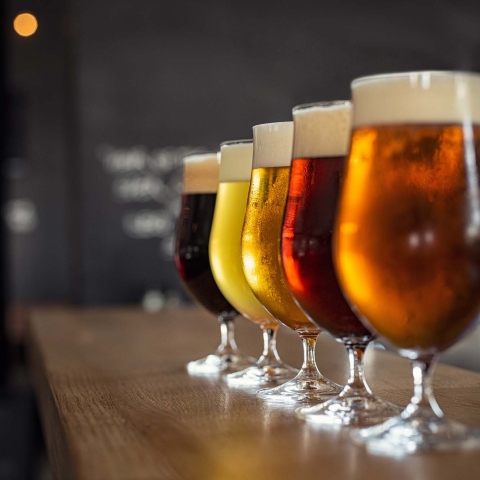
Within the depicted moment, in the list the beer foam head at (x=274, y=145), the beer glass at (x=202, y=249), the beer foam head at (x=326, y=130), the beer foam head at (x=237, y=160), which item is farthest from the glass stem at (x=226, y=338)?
the beer foam head at (x=326, y=130)

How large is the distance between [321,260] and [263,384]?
0.25 metres

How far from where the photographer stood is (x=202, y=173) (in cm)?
126

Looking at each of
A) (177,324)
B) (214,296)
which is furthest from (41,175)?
(214,296)

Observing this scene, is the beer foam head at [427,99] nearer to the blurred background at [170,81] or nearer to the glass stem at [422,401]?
the glass stem at [422,401]

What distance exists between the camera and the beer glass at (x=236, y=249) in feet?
3.56

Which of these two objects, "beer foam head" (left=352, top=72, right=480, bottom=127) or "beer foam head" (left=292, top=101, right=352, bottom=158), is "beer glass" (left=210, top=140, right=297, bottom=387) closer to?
"beer foam head" (left=292, top=101, right=352, bottom=158)

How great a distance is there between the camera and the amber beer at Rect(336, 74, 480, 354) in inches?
26.3

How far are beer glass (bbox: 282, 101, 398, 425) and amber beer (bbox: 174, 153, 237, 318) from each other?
15.0 inches

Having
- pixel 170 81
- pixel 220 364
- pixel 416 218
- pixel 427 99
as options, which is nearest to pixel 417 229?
pixel 416 218

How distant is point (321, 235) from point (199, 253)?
43cm

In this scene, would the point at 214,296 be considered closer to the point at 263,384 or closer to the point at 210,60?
the point at 263,384

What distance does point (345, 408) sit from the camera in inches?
31.5

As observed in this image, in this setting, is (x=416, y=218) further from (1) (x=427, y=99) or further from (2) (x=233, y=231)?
(2) (x=233, y=231)

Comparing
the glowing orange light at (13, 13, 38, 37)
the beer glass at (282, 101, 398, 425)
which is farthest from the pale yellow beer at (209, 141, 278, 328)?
the glowing orange light at (13, 13, 38, 37)
